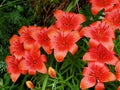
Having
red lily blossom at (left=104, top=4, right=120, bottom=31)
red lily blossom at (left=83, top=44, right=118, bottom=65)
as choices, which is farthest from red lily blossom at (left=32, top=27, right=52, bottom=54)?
red lily blossom at (left=104, top=4, right=120, bottom=31)

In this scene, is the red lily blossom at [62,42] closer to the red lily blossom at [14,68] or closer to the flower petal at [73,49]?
the flower petal at [73,49]

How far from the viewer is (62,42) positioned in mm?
2322

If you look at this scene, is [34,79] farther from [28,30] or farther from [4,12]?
[4,12]

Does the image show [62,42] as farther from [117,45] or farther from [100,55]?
[117,45]

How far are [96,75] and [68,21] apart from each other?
1.22ft

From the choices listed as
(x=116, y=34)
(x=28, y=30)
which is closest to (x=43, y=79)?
(x=28, y=30)

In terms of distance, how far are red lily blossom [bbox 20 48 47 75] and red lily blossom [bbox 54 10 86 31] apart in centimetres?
20

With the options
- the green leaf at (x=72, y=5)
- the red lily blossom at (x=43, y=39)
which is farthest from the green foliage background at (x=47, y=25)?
the red lily blossom at (x=43, y=39)

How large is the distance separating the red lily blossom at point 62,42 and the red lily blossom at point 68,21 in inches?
1.7

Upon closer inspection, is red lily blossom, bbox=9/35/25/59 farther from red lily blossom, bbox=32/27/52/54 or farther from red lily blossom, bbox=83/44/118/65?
red lily blossom, bbox=83/44/118/65

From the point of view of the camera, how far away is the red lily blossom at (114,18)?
233 cm

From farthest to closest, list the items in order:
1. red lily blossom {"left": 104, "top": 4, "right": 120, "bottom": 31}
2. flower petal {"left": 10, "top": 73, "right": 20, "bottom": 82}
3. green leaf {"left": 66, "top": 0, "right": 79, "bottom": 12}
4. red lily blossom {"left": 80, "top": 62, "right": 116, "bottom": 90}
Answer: green leaf {"left": 66, "top": 0, "right": 79, "bottom": 12} < flower petal {"left": 10, "top": 73, "right": 20, "bottom": 82} < red lily blossom {"left": 104, "top": 4, "right": 120, "bottom": 31} < red lily blossom {"left": 80, "top": 62, "right": 116, "bottom": 90}

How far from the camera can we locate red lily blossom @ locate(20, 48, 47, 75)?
7.76ft

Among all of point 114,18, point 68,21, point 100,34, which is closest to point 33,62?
point 68,21
